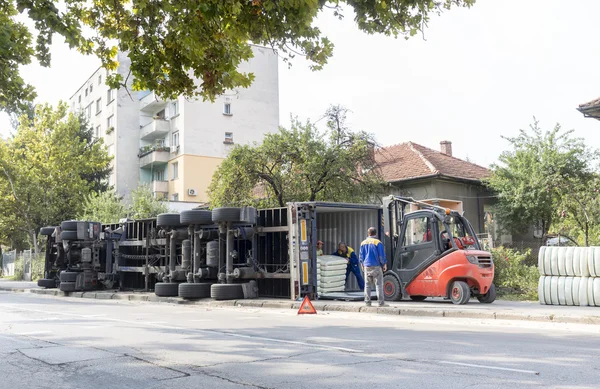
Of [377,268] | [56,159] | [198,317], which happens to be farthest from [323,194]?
[56,159]

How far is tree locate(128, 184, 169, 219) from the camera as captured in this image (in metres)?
35.2

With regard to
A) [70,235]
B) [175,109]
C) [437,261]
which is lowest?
[437,261]

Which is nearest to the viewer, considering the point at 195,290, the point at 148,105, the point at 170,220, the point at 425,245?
the point at 425,245

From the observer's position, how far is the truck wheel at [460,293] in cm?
1404

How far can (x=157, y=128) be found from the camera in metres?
45.8

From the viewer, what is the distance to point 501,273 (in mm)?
17422

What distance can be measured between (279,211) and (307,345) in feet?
28.6

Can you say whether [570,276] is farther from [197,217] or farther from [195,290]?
[197,217]

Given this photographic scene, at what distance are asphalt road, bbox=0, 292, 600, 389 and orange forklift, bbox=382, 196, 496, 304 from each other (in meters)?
2.46

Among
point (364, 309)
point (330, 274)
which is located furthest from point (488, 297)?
point (330, 274)

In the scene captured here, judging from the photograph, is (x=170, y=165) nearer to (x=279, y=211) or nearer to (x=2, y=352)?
(x=279, y=211)

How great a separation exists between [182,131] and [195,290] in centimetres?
2884

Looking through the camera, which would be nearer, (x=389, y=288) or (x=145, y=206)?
(x=389, y=288)

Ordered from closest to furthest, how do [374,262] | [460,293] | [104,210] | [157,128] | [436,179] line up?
[374,262]
[460,293]
[436,179]
[104,210]
[157,128]
